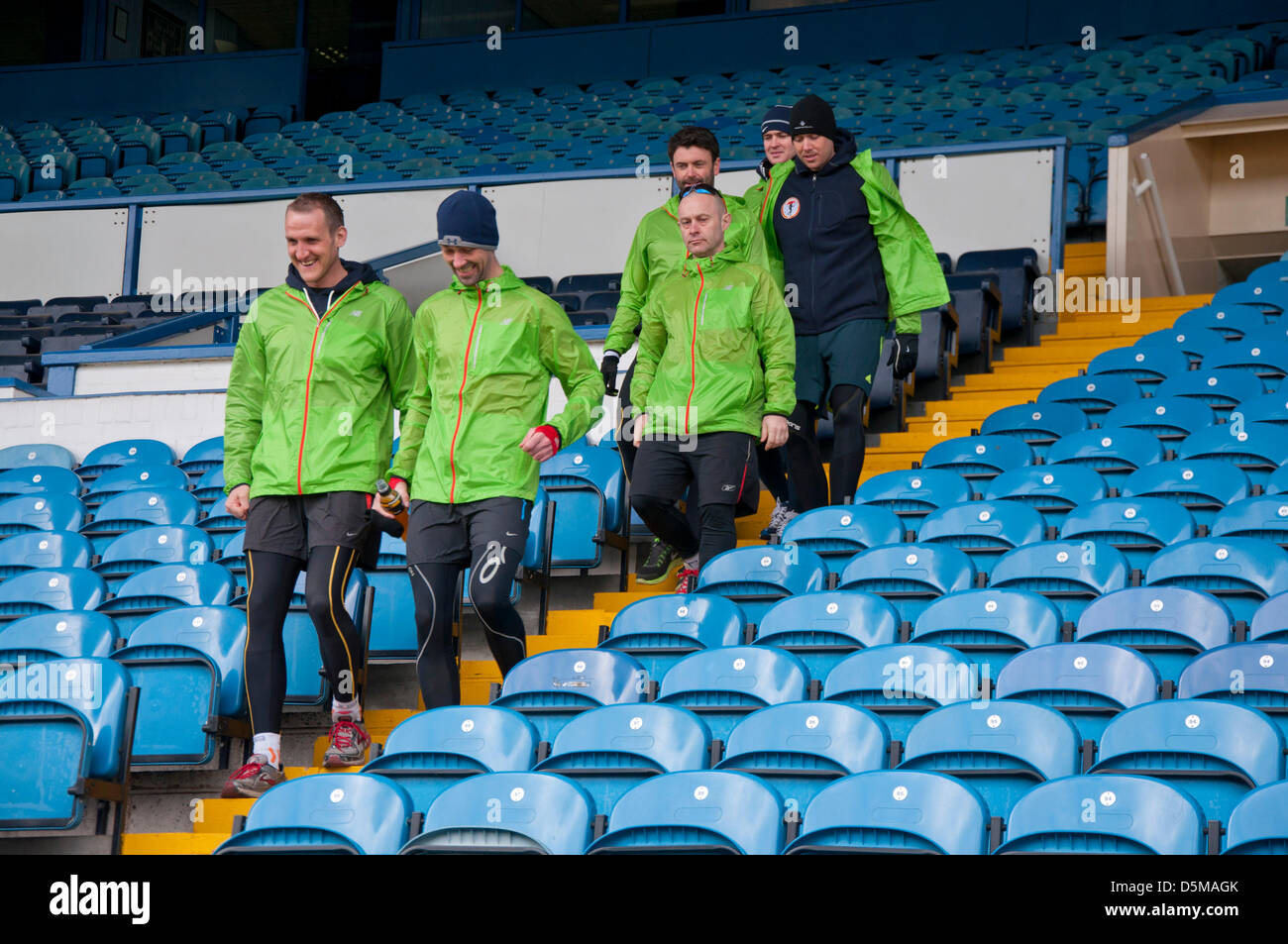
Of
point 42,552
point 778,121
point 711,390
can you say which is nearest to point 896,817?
point 711,390

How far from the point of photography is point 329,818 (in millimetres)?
3814

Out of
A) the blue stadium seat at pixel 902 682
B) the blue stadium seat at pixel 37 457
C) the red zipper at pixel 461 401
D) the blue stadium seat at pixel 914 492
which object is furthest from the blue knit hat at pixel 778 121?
the blue stadium seat at pixel 37 457

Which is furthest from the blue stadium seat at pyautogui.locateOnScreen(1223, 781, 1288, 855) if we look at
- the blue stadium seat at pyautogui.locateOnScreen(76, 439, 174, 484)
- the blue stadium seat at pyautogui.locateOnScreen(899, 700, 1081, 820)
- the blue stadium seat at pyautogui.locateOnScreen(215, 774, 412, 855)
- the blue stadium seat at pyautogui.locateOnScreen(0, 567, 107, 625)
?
the blue stadium seat at pyautogui.locateOnScreen(76, 439, 174, 484)

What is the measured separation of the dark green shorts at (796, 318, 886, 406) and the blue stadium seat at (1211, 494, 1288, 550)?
4.10 feet

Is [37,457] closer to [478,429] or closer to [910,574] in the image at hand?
[478,429]

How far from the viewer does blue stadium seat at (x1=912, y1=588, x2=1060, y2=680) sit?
4.44 metres

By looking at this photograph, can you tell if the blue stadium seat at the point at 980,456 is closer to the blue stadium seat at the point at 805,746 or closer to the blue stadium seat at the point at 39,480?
the blue stadium seat at the point at 805,746

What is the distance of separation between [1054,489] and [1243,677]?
1785 mm

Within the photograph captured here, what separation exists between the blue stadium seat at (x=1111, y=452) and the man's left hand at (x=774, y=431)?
1.45 metres

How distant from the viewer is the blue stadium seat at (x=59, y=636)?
5031 mm

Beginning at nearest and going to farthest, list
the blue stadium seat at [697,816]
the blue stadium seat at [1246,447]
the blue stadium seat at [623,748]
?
the blue stadium seat at [697,816]
the blue stadium seat at [623,748]
the blue stadium seat at [1246,447]

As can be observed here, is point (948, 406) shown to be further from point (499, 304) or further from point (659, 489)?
point (499, 304)

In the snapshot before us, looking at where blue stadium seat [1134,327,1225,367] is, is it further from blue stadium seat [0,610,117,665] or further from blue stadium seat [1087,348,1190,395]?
blue stadium seat [0,610,117,665]

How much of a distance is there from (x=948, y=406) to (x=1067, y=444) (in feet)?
3.67
